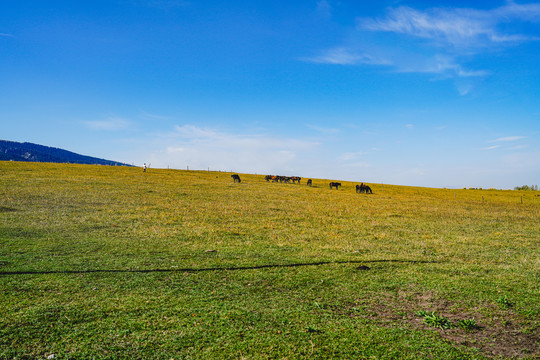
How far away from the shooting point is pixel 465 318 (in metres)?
6.70

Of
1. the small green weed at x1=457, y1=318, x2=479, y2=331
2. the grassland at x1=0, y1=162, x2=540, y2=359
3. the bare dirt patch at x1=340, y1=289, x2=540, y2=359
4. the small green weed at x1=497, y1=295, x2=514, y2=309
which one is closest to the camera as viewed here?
the grassland at x1=0, y1=162, x2=540, y2=359

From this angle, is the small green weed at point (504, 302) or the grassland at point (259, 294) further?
the small green weed at point (504, 302)

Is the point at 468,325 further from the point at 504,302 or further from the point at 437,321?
the point at 504,302

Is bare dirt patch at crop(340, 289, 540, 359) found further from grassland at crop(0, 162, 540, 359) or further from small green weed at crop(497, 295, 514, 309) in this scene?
small green weed at crop(497, 295, 514, 309)

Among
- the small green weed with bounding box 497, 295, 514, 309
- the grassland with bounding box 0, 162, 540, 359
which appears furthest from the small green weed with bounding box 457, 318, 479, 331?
the small green weed with bounding box 497, 295, 514, 309

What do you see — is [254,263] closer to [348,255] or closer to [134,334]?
[348,255]

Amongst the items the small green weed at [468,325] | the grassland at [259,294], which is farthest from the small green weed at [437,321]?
the small green weed at [468,325]

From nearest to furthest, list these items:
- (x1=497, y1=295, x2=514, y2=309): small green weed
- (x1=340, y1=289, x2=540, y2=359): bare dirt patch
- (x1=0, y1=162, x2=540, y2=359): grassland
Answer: (x1=0, y1=162, x2=540, y2=359): grassland
(x1=340, y1=289, x2=540, y2=359): bare dirt patch
(x1=497, y1=295, x2=514, y2=309): small green weed


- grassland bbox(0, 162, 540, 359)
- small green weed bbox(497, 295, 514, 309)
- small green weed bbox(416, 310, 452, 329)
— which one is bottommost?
grassland bbox(0, 162, 540, 359)

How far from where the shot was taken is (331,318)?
651 cm

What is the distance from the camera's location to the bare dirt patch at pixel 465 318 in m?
5.50

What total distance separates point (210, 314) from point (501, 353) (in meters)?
5.30

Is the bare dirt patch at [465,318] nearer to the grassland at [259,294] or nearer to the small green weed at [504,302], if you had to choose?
the grassland at [259,294]

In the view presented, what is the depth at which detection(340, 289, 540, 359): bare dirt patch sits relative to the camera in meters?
5.50
